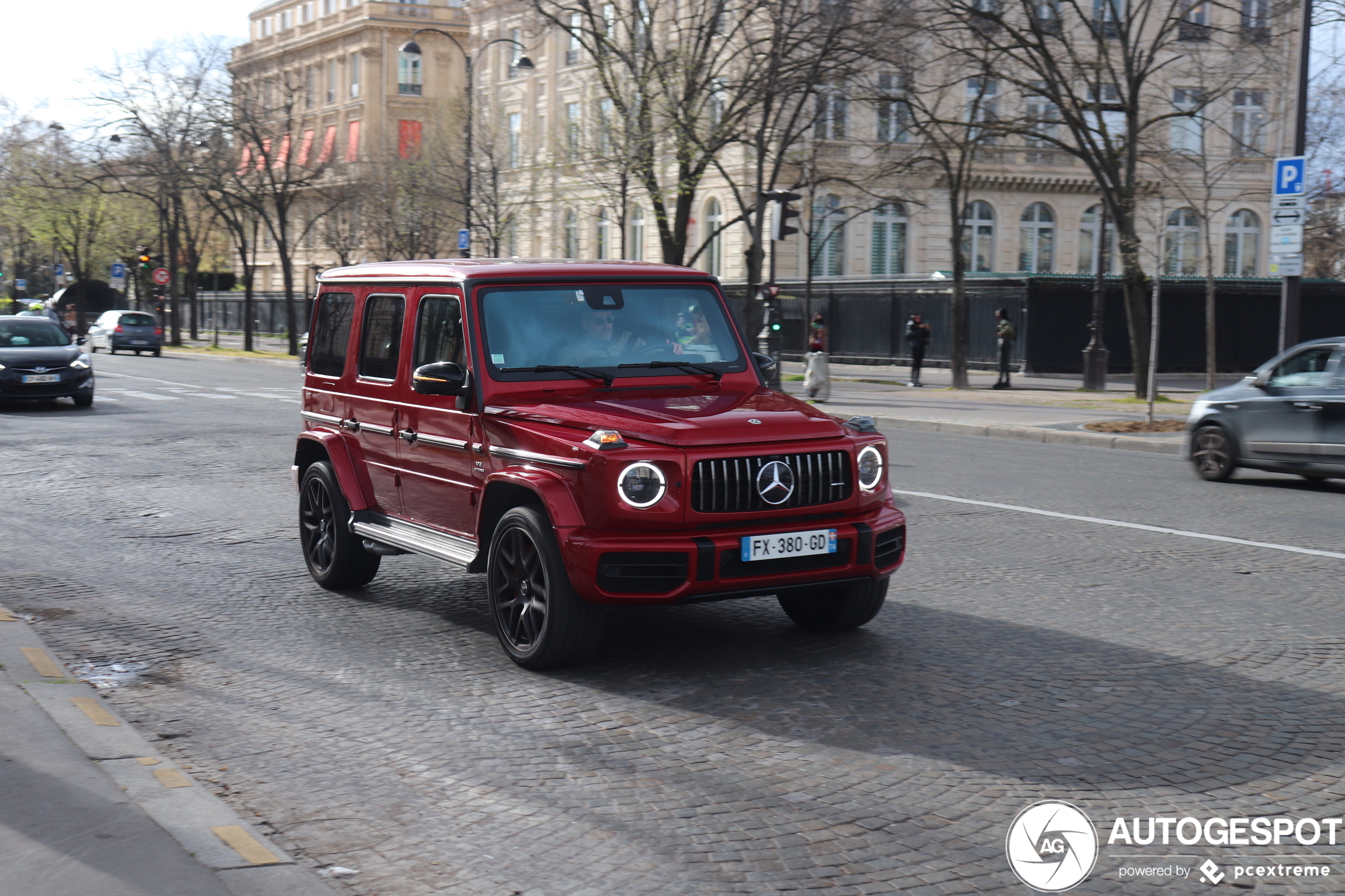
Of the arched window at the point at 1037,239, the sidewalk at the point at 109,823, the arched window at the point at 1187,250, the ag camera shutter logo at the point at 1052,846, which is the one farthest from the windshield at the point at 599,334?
the arched window at the point at 1037,239

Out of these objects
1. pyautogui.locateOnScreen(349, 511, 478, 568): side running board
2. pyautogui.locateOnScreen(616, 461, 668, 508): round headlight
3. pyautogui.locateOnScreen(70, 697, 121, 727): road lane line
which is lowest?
pyautogui.locateOnScreen(70, 697, 121, 727): road lane line

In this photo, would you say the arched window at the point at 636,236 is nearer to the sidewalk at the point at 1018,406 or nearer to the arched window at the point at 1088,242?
the arched window at the point at 1088,242

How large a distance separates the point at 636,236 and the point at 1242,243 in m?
25.0

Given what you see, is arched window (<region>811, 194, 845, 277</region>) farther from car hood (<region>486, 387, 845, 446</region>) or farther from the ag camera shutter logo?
the ag camera shutter logo

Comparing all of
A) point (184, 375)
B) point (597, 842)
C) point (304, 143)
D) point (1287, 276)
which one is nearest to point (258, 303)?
point (304, 143)

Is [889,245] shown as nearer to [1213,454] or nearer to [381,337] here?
[1213,454]

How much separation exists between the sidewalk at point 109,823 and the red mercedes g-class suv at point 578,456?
1.84 meters

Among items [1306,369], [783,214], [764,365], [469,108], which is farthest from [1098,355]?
[764,365]

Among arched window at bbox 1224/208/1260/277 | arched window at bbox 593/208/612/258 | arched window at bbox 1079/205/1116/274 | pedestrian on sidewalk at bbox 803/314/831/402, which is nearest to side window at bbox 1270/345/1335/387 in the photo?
pedestrian on sidewalk at bbox 803/314/831/402

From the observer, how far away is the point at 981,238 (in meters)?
58.2

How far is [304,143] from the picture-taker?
3130 inches

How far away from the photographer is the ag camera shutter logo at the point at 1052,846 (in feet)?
13.1

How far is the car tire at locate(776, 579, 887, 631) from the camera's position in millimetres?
6891

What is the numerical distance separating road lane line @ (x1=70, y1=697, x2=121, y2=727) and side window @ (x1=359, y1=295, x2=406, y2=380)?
250 cm
